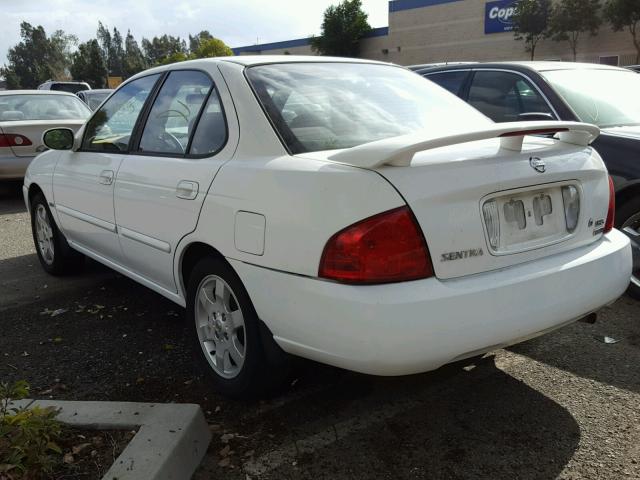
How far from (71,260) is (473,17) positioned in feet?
141

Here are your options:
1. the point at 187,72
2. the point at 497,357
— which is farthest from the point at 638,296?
the point at 187,72

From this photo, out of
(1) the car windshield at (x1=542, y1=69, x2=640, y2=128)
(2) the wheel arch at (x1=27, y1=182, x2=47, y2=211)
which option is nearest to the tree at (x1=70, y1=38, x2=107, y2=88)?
(2) the wheel arch at (x1=27, y1=182, x2=47, y2=211)

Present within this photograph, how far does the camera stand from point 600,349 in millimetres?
3445

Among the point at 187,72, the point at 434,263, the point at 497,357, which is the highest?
the point at 187,72

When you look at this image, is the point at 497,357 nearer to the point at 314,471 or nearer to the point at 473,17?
the point at 314,471

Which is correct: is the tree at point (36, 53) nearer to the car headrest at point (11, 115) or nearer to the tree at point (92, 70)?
the tree at point (92, 70)

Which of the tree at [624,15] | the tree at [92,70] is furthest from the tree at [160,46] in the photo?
the tree at [624,15]

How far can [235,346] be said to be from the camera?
287 cm

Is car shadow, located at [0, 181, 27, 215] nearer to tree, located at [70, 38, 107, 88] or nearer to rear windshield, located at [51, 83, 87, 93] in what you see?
rear windshield, located at [51, 83, 87, 93]

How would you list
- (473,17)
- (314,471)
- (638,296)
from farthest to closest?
(473,17) → (638,296) → (314,471)

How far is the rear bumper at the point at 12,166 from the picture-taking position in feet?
28.2

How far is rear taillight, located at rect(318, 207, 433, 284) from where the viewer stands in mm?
2150

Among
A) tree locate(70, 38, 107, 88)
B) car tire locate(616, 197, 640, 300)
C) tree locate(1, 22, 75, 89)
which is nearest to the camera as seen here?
car tire locate(616, 197, 640, 300)

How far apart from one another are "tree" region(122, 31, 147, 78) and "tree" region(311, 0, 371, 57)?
57.5 metres
